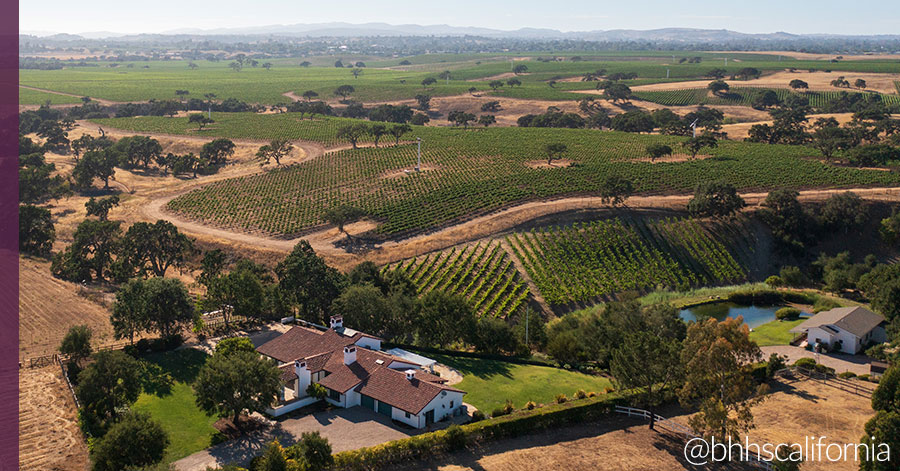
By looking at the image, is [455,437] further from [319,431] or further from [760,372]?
[760,372]

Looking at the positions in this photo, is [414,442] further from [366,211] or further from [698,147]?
[698,147]

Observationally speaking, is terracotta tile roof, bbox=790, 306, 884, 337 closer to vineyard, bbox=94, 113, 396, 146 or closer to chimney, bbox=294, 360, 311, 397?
chimney, bbox=294, 360, 311, 397

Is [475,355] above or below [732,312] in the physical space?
below

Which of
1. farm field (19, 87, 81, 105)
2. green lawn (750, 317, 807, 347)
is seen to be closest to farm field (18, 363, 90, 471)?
green lawn (750, 317, 807, 347)

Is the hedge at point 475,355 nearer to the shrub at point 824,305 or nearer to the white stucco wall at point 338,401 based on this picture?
the white stucco wall at point 338,401

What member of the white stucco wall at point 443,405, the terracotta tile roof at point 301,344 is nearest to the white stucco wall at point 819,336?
the white stucco wall at point 443,405

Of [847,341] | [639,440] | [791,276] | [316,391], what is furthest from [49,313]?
[791,276]
